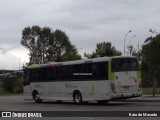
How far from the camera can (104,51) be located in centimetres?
6159

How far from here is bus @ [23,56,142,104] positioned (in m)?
28.3

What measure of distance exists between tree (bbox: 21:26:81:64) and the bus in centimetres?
6474

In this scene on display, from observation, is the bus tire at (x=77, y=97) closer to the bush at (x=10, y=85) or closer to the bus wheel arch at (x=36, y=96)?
the bus wheel arch at (x=36, y=96)

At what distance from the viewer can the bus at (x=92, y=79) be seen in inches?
1116

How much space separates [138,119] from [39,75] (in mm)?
18228

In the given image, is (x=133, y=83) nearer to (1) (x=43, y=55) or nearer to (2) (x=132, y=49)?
(2) (x=132, y=49)

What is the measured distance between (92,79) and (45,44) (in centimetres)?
7619

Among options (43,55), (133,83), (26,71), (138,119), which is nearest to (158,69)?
(133,83)

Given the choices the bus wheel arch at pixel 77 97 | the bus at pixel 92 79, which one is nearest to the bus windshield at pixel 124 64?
the bus at pixel 92 79

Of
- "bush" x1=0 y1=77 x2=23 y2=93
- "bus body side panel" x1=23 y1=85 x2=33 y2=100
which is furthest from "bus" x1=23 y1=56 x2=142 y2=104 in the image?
"bush" x1=0 y1=77 x2=23 y2=93

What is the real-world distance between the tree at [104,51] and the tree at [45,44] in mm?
16874

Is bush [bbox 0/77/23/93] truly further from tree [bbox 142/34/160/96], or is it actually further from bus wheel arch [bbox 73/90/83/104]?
bus wheel arch [bbox 73/90/83/104]

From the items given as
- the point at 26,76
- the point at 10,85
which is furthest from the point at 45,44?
the point at 26,76

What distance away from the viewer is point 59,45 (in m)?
107
